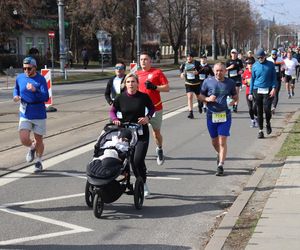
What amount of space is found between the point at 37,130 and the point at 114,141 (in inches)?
109

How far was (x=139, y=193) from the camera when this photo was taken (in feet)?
22.0

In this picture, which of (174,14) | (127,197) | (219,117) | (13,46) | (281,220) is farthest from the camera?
(174,14)

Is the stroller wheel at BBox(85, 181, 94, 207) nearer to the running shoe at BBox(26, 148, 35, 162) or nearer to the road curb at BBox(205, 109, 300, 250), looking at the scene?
the road curb at BBox(205, 109, 300, 250)

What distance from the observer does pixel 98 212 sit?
20.8ft

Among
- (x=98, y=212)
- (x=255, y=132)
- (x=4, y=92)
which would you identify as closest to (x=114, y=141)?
(x=98, y=212)

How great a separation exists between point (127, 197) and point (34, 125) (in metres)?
2.38

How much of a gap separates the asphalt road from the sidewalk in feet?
1.88

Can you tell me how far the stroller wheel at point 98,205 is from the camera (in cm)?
627

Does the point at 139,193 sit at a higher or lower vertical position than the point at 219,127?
lower

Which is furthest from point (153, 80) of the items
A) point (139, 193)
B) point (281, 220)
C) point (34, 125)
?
point (281, 220)

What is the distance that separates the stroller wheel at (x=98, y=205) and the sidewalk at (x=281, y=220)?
1.78 m

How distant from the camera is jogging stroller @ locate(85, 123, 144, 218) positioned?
6.20m

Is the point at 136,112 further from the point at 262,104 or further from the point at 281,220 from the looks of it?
the point at 262,104

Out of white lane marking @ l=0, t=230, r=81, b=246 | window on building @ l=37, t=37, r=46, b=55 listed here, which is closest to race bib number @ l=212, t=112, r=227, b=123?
white lane marking @ l=0, t=230, r=81, b=246
